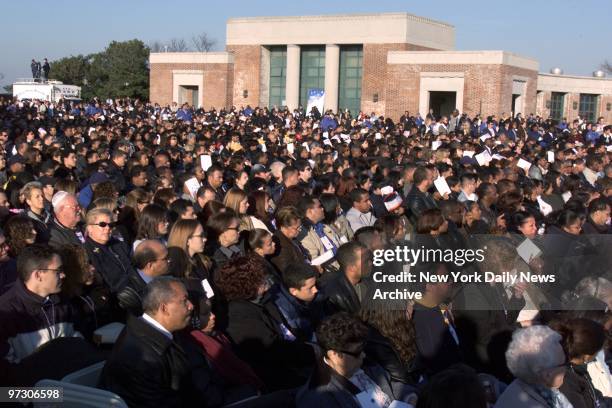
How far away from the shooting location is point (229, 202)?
934 centimetres

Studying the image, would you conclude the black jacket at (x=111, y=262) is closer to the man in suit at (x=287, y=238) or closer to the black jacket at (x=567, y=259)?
the man in suit at (x=287, y=238)

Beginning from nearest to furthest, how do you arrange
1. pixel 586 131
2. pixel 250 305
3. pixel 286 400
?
1. pixel 286 400
2. pixel 250 305
3. pixel 586 131

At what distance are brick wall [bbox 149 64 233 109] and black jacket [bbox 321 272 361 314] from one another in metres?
45.6

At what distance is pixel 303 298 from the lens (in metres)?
6.56

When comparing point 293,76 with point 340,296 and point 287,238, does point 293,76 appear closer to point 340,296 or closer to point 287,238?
point 287,238

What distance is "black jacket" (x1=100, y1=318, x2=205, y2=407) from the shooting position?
15.3 feet

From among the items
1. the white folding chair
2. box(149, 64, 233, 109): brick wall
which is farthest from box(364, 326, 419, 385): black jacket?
box(149, 64, 233, 109): brick wall

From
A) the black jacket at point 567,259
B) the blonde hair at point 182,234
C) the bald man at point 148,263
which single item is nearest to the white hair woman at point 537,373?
the bald man at point 148,263

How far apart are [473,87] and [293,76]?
11.9 meters

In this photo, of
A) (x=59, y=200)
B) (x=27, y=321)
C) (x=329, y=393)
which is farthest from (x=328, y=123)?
(x=329, y=393)

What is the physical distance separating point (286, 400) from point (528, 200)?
8381 mm

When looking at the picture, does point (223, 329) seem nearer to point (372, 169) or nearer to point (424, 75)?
point (372, 169)

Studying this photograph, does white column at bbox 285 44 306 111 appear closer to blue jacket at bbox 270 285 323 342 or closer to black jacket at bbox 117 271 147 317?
blue jacket at bbox 270 285 323 342

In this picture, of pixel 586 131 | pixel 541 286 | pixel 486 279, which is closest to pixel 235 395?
pixel 486 279
